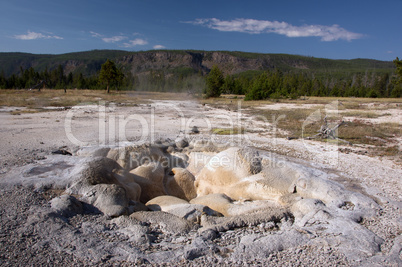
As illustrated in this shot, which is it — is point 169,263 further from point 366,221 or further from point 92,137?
point 92,137

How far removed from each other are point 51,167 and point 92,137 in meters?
3.23

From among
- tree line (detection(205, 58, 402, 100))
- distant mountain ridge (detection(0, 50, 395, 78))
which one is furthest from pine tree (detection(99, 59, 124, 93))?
distant mountain ridge (detection(0, 50, 395, 78))

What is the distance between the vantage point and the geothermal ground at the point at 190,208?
2.80 meters

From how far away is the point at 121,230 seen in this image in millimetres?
3129

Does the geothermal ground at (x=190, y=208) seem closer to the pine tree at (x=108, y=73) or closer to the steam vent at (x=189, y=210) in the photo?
the steam vent at (x=189, y=210)

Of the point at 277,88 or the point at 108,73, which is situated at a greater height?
the point at 108,73

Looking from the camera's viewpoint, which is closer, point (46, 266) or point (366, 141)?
point (46, 266)

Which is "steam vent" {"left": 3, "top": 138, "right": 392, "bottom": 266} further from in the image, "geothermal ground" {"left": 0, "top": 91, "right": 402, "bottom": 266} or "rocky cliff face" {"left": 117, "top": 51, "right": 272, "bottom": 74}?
"rocky cliff face" {"left": 117, "top": 51, "right": 272, "bottom": 74}

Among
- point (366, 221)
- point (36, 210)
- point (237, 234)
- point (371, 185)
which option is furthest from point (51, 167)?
point (371, 185)

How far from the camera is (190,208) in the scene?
150 inches

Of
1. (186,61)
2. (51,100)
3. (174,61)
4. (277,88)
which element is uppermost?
(186,61)

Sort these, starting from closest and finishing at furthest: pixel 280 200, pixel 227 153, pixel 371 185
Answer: pixel 280 200 → pixel 371 185 → pixel 227 153

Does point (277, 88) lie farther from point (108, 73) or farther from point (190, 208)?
point (190, 208)

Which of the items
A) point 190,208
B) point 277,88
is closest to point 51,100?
point 190,208
